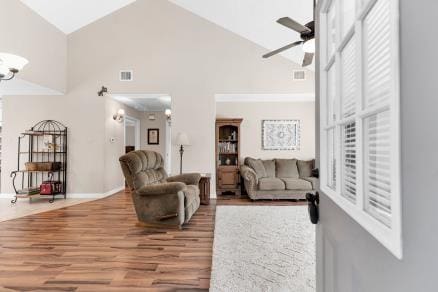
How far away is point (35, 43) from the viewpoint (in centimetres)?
471

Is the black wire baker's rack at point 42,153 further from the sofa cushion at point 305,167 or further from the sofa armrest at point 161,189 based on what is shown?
the sofa cushion at point 305,167

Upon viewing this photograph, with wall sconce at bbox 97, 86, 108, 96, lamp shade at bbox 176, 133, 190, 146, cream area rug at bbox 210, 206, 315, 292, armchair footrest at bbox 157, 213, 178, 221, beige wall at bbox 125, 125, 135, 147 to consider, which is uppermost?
wall sconce at bbox 97, 86, 108, 96

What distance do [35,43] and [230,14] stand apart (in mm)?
3694

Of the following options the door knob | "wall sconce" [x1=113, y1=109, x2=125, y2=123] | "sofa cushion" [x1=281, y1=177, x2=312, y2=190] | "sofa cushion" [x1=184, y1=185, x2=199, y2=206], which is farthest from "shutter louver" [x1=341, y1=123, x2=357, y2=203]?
"wall sconce" [x1=113, y1=109, x2=125, y2=123]

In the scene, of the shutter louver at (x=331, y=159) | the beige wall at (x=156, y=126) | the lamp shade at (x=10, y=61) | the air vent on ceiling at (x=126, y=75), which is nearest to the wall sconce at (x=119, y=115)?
the air vent on ceiling at (x=126, y=75)

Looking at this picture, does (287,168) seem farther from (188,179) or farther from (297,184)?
(188,179)

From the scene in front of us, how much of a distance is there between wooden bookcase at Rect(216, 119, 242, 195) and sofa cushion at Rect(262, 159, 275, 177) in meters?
0.64

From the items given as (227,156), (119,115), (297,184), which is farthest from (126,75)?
(297,184)

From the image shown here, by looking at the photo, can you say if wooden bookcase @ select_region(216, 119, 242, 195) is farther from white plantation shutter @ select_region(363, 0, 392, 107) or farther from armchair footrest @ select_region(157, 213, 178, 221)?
white plantation shutter @ select_region(363, 0, 392, 107)

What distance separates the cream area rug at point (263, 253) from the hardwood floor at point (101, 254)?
0.53ft

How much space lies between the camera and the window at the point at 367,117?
53 cm

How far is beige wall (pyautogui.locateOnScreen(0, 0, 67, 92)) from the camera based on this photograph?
4.11 m

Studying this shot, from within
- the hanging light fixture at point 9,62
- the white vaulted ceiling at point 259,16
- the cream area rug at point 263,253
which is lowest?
the cream area rug at point 263,253

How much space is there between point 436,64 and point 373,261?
1.53 feet
